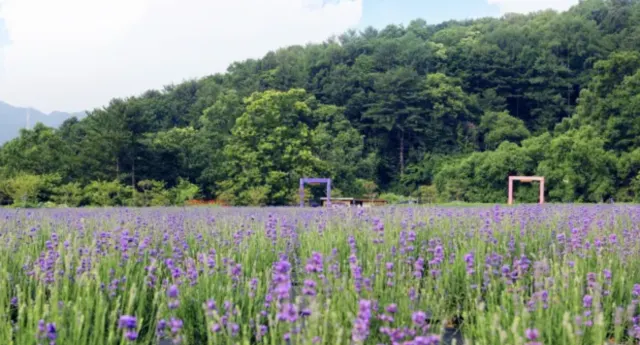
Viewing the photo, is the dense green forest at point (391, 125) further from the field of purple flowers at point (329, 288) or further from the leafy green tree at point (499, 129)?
the field of purple flowers at point (329, 288)

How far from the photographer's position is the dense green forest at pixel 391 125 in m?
29.2

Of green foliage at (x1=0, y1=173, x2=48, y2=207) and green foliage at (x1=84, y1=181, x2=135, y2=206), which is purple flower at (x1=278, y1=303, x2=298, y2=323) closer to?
green foliage at (x1=0, y1=173, x2=48, y2=207)

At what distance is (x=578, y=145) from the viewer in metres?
28.2

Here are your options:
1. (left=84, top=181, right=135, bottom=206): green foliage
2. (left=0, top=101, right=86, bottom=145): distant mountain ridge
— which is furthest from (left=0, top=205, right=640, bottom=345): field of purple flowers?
(left=0, top=101, right=86, bottom=145): distant mountain ridge

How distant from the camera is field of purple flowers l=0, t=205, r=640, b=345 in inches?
84.4

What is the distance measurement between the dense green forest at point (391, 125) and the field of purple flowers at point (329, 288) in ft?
49.5

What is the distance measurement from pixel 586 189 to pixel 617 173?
6.16 feet

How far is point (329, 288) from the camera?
2.68 metres

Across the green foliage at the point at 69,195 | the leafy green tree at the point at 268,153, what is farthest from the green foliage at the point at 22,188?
the leafy green tree at the point at 268,153

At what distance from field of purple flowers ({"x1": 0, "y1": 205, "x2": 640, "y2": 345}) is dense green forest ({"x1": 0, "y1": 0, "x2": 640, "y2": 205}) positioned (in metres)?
15.1

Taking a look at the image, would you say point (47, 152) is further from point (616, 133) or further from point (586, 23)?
point (586, 23)

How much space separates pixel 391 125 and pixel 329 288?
42071 mm

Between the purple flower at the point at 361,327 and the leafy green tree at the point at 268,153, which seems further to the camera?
the leafy green tree at the point at 268,153

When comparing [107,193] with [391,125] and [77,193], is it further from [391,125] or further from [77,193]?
[391,125]
